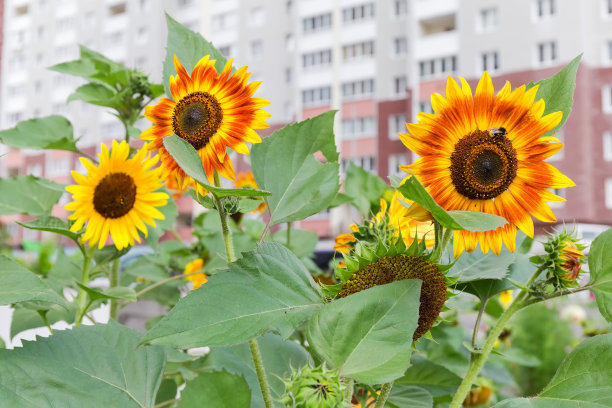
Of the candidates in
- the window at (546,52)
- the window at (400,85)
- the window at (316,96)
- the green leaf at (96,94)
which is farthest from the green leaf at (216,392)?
the window at (316,96)

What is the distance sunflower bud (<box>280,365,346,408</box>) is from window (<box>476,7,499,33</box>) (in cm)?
1185

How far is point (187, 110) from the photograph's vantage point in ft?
0.99

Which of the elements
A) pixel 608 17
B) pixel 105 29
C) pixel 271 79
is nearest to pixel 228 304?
pixel 608 17

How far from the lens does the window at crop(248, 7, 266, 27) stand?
1430cm

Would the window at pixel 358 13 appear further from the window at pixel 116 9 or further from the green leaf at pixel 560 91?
the green leaf at pixel 560 91

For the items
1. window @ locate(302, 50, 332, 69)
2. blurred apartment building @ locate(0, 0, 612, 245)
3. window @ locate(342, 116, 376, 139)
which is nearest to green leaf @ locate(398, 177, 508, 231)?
blurred apartment building @ locate(0, 0, 612, 245)

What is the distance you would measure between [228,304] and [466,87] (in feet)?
0.45

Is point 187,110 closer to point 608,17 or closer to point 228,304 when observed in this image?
point 228,304

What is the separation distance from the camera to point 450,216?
212mm

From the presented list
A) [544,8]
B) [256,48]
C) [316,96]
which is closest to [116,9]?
[256,48]

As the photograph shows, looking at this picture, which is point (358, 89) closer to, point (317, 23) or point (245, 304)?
point (317, 23)

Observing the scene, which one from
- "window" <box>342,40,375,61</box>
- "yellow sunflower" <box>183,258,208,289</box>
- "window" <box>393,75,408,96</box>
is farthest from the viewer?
"window" <box>342,40,375,61</box>

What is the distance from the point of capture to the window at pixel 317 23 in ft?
42.9

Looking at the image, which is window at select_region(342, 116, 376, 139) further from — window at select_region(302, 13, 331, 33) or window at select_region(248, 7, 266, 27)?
window at select_region(248, 7, 266, 27)
